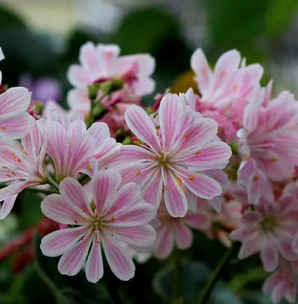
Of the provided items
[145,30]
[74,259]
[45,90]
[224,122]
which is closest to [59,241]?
[74,259]

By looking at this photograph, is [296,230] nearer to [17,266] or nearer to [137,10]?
[17,266]

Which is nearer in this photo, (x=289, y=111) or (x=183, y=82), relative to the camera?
(x=289, y=111)

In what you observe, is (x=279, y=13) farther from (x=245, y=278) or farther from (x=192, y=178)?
(x=192, y=178)

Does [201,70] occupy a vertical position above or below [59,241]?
above

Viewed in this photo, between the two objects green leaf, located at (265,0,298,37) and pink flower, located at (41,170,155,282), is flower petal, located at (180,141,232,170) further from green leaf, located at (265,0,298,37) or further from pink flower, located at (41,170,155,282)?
green leaf, located at (265,0,298,37)

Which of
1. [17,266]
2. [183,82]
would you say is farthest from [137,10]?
[17,266]

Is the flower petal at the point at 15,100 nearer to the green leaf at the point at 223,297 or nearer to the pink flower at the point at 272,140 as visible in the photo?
the pink flower at the point at 272,140
